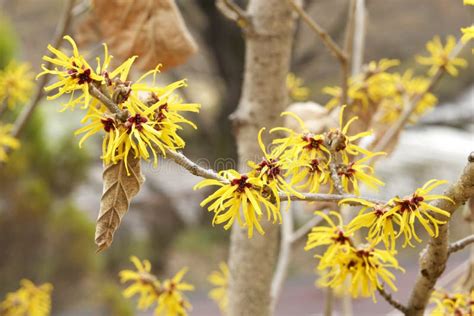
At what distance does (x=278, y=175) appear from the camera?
10.0 inches

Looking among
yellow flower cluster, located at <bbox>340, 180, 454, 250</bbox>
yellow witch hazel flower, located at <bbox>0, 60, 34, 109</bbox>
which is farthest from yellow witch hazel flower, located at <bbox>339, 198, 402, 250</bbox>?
yellow witch hazel flower, located at <bbox>0, 60, 34, 109</bbox>

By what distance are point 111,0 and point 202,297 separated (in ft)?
5.08

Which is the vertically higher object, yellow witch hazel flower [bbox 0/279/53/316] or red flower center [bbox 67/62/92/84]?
yellow witch hazel flower [bbox 0/279/53/316]

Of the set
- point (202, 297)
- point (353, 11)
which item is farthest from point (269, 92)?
point (202, 297)

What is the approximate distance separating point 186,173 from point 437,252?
0.95 m

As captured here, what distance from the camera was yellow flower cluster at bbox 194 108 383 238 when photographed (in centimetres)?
24

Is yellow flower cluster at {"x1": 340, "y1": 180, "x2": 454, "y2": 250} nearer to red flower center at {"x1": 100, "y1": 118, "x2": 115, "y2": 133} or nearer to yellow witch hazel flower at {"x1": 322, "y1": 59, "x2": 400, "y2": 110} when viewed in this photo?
red flower center at {"x1": 100, "y1": 118, "x2": 115, "y2": 133}

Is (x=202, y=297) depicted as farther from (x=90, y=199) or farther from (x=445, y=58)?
(x=445, y=58)

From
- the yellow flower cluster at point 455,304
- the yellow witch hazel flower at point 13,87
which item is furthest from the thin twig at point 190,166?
the yellow witch hazel flower at point 13,87

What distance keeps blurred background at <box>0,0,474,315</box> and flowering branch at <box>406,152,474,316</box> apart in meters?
0.69

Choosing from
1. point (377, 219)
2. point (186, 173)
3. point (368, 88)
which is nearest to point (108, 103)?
point (377, 219)

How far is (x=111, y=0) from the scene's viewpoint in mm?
426

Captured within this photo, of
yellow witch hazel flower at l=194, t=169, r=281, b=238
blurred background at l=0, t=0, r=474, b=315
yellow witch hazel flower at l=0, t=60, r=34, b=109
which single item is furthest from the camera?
blurred background at l=0, t=0, r=474, b=315

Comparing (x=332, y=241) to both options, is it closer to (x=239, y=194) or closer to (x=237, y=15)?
(x=239, y=194)
